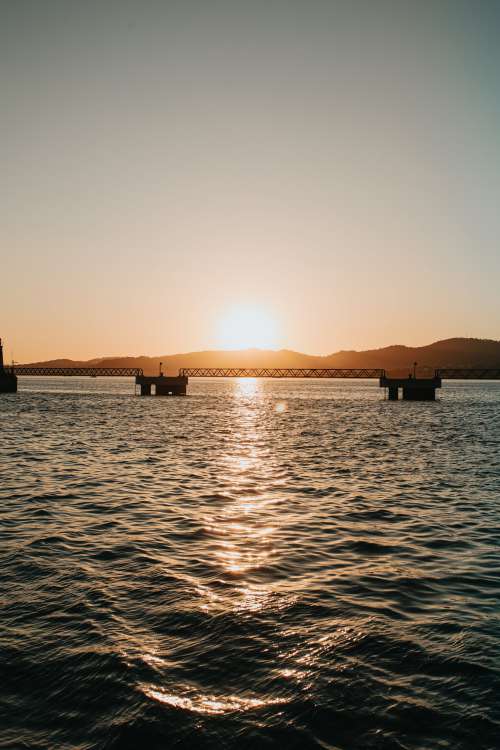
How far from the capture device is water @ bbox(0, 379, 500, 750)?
6.27 m

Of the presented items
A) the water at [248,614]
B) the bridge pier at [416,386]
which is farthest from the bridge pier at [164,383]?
the water at [248,614]

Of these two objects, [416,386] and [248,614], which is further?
[416,386]

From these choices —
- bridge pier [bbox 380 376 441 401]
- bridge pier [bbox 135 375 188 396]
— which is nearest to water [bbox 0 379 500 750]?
bridge pier [bbox 380 376 441 401]

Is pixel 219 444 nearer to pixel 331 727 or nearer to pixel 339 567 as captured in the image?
pixel 339 567

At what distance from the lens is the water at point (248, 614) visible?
627 centimetres

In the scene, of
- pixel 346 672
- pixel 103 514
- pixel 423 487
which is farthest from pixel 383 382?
pixel 346 672

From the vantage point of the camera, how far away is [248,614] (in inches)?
358

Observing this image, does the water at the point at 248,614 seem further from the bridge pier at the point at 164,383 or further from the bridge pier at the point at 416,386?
the bridge pier at the point at 164,383

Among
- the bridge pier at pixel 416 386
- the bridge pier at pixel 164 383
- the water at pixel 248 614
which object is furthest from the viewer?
the bridge pier at pixel 164 383

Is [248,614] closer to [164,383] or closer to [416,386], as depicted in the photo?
[416,386]

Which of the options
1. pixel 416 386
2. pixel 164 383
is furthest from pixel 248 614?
pixel 164 383

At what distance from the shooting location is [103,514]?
15633mm

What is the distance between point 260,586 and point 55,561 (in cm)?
433

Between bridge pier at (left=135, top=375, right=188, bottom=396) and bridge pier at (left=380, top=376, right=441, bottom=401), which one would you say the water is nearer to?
bridge pier at (left=380, top=376, right=441, bottom=401)
